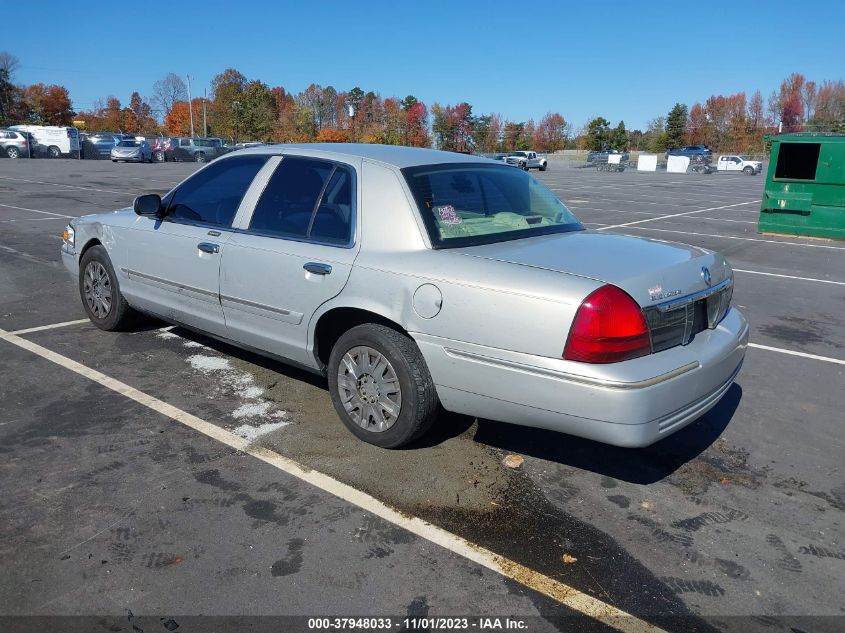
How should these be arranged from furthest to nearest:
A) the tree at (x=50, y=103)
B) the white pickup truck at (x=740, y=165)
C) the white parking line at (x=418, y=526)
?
the tree at (x=50, y=103) < the white pickup truck at (x=740, y=165) < the white parking line at (x=418, y=526)

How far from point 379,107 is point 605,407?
321ft

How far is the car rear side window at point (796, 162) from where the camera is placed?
14539 mm

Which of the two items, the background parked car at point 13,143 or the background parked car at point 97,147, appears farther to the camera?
the background parked car at point 97,147

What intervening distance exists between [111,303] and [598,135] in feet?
303

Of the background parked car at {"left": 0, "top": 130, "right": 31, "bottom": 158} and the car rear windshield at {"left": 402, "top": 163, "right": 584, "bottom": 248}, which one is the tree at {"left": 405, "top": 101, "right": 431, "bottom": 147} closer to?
the background parked car at {"left": 0, "top": 130, "right": 31, "bottom": 158}

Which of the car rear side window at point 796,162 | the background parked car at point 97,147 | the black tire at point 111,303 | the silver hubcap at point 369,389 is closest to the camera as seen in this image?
the silver hubcap at point 369,389

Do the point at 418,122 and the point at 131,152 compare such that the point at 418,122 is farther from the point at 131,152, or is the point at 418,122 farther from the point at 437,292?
the point at 437,292

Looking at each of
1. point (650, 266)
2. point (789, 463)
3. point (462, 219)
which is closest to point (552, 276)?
point (650, 266)

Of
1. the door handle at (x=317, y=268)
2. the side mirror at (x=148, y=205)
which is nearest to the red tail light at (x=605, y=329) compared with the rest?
the door handle at (x=317, y=268)

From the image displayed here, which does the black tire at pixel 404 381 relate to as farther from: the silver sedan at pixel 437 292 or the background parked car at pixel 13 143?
the background parked car at pixel 13 143

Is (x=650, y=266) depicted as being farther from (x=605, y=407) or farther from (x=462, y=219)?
(x=462, y=219)

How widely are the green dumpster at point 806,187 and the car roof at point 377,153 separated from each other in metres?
12.0

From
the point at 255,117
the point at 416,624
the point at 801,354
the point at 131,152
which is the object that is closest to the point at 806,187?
the point at 801,354

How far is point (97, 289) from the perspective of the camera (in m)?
5.90
